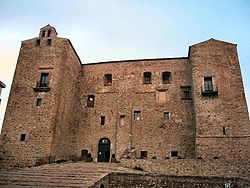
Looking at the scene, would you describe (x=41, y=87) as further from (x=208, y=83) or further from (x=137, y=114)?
(x=208, y=83)

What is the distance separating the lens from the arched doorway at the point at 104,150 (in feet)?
67.4

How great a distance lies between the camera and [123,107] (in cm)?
2152

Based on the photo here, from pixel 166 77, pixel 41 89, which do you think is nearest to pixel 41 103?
pixel 41 89

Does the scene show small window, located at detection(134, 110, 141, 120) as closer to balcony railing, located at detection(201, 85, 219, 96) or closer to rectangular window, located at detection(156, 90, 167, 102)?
rectangular window, located at detection(156, 90, 167, 102)

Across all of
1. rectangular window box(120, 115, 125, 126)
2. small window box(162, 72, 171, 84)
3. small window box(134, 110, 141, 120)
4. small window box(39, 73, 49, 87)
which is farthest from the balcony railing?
small window box(39, 73, 49, 87)

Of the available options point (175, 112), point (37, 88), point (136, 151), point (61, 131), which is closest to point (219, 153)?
point (175, 112)

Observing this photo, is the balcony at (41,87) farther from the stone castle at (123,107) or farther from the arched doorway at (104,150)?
the arched doorway at (104,150)

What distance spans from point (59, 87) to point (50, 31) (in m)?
5.55

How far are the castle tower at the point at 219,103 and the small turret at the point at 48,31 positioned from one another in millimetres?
12009

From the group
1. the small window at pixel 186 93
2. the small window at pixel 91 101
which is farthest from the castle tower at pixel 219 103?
the small window at pixel 91 101

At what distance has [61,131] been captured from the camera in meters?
18.8

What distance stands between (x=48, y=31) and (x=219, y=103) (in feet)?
50.8

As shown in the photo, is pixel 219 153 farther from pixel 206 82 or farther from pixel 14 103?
pixel 14 103

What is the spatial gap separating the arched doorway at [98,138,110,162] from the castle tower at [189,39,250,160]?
302 inches
